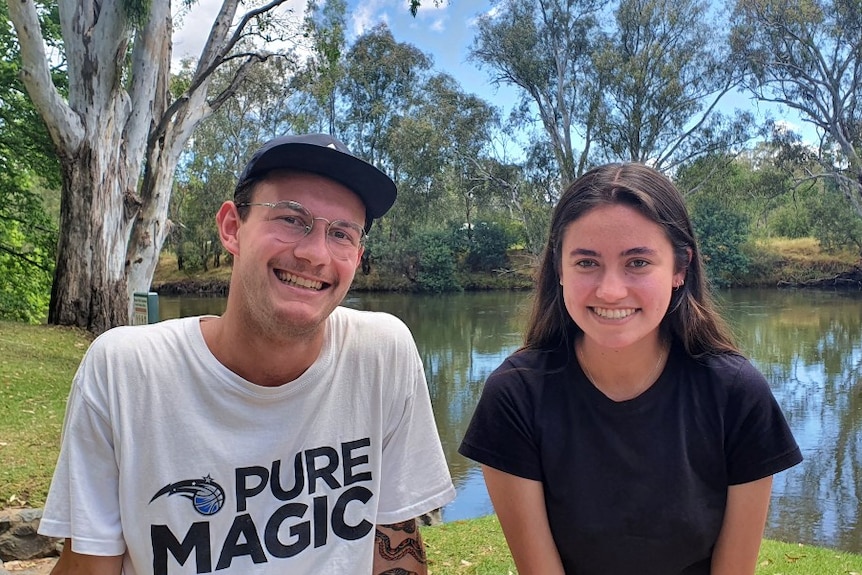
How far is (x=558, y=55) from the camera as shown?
2423 centimetres

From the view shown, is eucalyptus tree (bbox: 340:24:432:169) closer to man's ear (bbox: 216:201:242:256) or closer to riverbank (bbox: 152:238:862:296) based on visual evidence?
riverbank (bbox: 152:238:862:296)

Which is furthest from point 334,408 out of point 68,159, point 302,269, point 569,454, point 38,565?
point 68,159

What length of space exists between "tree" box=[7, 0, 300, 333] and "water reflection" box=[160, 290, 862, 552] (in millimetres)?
5022

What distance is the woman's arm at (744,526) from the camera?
5.24 feet

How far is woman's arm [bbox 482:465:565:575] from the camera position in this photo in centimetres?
163

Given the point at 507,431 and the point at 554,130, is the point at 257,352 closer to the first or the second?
the point at 507,431

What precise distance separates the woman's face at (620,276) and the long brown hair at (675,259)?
0.04 m

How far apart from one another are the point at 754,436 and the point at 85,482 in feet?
4.76

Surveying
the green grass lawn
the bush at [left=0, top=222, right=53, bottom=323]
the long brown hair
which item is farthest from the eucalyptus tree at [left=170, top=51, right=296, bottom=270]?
the long brown hair

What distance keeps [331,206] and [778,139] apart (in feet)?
84.6

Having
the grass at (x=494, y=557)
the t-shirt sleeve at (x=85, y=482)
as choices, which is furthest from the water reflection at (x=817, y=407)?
the t-shirt sleeve at (x=85, y=482)

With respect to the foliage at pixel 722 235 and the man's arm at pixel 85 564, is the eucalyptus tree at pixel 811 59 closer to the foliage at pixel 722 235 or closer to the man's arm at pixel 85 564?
the foliage at pixel 722 235

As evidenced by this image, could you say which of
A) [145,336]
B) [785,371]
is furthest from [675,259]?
[785,371]

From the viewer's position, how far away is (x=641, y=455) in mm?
1620
